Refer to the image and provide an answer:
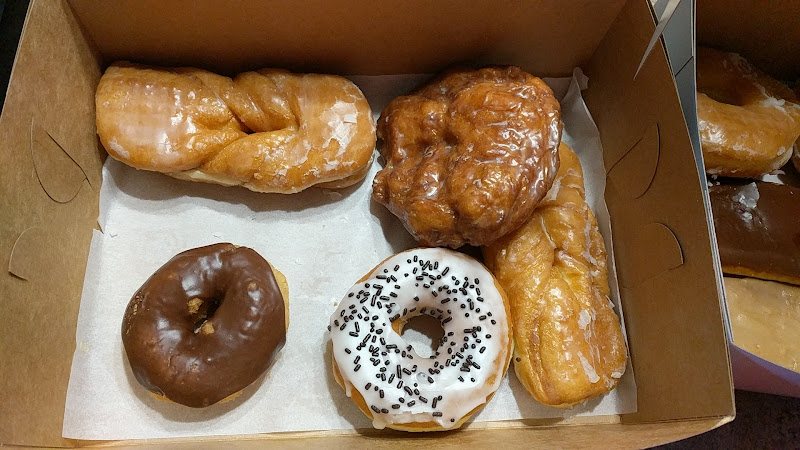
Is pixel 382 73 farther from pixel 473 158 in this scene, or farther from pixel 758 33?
pixel 758 33

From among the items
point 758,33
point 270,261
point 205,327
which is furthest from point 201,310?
point 758,33

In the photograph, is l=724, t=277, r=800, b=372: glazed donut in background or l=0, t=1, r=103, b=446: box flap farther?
l=724, t=277, r=800, b=372: glazed donut in background

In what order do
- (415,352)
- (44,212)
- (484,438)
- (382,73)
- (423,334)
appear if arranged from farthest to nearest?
1. (382,73)
2. (423,334)
3. (415,352)
4. (484,438)
5. (44,212)

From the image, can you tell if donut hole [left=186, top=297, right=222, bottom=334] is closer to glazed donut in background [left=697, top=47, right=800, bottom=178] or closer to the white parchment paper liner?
the white parchment paper liner

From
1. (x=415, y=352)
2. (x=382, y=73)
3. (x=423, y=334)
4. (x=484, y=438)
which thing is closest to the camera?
(x=484, y=438)

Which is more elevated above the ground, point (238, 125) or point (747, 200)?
point (238, 125)

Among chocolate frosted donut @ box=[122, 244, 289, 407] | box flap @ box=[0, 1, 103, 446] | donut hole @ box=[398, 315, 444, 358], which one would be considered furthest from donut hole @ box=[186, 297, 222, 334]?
donut hole @ box=[398, 315, 444, 358]

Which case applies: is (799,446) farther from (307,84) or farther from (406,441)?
(307,84)

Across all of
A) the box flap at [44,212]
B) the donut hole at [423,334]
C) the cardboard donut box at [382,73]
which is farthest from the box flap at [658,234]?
the box flap at [44,212]
